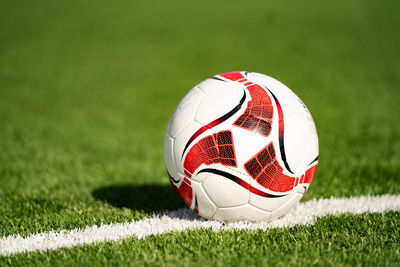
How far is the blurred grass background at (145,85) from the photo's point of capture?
4375 mm

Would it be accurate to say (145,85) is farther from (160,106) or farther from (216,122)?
(216,122)

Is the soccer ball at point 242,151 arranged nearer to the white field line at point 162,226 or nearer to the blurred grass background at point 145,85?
the white field line at point 162,226

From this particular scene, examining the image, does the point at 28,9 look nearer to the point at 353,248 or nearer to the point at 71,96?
the point at 71,96

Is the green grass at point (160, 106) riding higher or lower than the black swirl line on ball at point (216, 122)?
lower

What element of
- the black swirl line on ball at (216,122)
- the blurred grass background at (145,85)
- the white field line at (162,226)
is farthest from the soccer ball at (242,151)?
the blurred grass background at (145,85)

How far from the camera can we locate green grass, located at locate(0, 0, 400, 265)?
9.44ft

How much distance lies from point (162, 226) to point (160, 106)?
6.84 meters

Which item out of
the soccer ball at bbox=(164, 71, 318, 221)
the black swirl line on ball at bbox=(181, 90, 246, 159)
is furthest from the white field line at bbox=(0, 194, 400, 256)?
the black swirl line on ball at bbox=(181, 90, 246, 159)

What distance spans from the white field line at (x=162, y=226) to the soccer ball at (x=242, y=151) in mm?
123

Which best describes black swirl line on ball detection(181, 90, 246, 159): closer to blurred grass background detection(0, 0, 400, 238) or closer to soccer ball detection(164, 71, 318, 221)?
soccer ball detection(164, 71, 318, 221)

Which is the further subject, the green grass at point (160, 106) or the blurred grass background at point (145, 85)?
the blurred grass background at point (145, 85)

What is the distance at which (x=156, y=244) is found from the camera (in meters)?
2.83

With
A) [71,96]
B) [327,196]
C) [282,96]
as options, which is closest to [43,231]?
[282,96]

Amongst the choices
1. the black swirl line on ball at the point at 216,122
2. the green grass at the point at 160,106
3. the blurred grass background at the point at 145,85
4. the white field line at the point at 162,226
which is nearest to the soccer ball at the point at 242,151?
the black swirl line on ball at the point at 216,122
